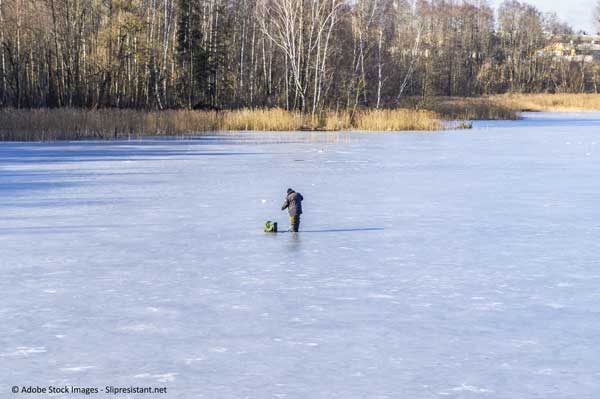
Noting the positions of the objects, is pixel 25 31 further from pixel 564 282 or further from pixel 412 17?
pixel 412 17

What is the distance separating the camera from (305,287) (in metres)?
6.13

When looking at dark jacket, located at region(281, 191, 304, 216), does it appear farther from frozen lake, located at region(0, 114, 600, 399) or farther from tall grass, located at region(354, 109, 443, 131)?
tall grass, located at region(354, 109, 443, 131)

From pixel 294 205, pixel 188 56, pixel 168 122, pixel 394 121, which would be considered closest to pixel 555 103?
pixel 188 56

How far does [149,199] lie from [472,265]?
18.5ft

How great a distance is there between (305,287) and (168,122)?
21.3 metres

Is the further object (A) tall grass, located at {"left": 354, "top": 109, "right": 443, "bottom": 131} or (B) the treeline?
(B) the treeline

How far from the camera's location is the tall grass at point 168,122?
24.2 m

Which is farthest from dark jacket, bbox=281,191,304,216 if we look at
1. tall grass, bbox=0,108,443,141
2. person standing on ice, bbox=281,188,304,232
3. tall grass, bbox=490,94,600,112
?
tall grass, bbox=490,94,600,112

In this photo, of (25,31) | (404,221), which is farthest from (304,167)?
(25,31)

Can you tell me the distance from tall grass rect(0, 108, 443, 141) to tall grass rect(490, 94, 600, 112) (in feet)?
75.0

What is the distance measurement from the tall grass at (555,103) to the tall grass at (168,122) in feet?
75.0

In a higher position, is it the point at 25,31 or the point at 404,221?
the point at 25,31

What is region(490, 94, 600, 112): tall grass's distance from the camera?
51.6 metres

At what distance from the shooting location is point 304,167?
1611cm
